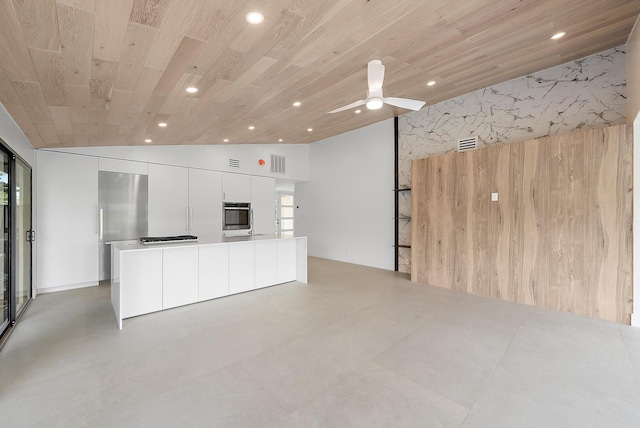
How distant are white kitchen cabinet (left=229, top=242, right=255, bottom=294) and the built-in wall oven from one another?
92.9 inches

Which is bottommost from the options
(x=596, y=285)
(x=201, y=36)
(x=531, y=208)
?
(x=596, y=285)

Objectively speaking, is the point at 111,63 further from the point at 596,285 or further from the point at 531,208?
the point at 596,285

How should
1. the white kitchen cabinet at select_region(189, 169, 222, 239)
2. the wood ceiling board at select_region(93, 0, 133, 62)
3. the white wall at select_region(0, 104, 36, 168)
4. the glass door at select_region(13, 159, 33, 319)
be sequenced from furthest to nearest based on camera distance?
the white kitchen cabinet at select_region(189, 169, 222, 239)
the glass door at select_region(13, 159, 33, 319)
the white wall at select_region(0, 104, 36, 168)
the wood ceiling board at select_region(93, 0, 133, 62)

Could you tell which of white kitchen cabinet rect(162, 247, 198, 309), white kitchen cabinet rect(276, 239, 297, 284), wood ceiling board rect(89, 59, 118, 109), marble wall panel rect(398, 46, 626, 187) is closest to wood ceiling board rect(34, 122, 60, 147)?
wood ceiling board rect(89, 59, 118, 109)

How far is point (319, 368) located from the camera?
7.45 feet

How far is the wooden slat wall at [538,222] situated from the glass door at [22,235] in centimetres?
590

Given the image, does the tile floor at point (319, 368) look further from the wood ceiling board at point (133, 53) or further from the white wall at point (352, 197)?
the white wall at point (352, 197)

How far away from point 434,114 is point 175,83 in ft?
15.5

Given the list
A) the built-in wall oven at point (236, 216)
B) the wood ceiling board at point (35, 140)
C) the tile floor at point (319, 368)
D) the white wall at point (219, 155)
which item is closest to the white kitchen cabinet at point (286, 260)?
the tile floor at point (319, 368)

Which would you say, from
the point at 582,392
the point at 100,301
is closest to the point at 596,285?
the point at 582,392

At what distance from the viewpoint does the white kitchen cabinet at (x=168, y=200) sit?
553 centimetres

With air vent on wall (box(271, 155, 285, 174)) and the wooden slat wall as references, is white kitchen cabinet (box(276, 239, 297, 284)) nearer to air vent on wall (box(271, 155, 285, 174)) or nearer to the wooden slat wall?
the wooden slat wall

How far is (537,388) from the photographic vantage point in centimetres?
202

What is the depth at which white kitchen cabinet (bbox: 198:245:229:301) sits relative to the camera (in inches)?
154
